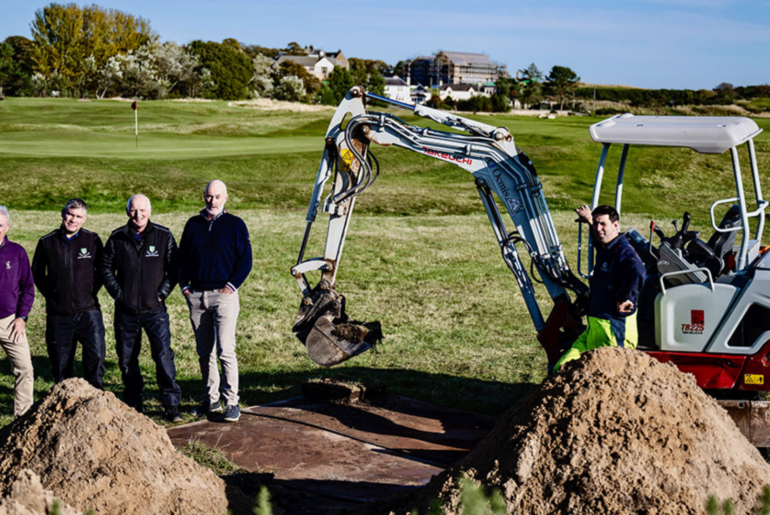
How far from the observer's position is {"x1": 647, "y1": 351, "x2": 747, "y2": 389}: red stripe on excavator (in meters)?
7.14

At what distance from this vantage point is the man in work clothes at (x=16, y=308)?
7602 millimetres

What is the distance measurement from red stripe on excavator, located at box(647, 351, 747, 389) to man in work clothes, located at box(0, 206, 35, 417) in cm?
569

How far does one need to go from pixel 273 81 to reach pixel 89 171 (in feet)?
215

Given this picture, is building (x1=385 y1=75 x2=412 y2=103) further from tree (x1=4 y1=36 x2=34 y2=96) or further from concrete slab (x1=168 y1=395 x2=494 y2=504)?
concrete slab (x1=168 y1=395 x2=494 y2=504)

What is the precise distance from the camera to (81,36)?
81.6 m

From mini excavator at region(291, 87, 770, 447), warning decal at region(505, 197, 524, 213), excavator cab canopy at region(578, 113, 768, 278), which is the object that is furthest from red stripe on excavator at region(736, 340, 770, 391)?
warning decal at region(505, 197, 524, 213)

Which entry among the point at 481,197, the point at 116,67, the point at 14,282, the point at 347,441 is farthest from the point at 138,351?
the point at 116,67

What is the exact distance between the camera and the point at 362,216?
81.1 ft

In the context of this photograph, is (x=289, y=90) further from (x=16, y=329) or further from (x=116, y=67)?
(x=16, y=329)

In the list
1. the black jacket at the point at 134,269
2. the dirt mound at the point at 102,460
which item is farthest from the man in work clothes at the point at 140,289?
the dirt mound at the point at 102,460

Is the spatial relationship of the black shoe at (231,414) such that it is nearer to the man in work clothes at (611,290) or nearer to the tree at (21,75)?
the man in work clothes at (611,290)

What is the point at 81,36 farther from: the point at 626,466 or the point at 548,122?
the point at 626,466

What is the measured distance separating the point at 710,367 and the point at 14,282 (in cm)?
624

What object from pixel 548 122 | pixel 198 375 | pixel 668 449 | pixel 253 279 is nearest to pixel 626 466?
pixel 668 449
